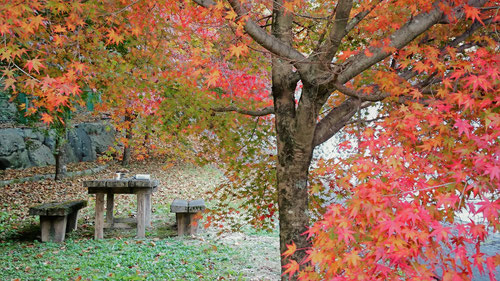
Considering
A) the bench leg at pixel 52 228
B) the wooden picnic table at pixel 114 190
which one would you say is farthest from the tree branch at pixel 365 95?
the bench leg at pixel 52 228

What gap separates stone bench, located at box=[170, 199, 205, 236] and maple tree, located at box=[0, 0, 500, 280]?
1.59m

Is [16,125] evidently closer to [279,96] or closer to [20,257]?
[20,257]

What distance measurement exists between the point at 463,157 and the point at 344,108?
60.1 inches

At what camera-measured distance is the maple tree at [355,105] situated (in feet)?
7.33

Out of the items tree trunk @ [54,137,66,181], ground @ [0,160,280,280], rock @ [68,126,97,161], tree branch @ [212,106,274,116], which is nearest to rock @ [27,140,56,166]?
ground @ [0,160,280,280]

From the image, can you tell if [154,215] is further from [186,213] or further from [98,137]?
[98,137]

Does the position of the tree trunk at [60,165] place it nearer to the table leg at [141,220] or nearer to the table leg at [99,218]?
the table leg at [99,218]

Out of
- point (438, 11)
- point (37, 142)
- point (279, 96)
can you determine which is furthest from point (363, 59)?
point (37, 142)

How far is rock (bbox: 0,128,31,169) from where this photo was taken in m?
11.1

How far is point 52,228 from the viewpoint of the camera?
6242 mm

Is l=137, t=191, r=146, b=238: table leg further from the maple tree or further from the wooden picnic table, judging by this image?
the maple tree

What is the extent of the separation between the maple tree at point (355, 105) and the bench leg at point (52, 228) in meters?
2.24

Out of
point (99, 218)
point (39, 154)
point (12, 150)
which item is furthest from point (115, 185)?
point (39, 154)

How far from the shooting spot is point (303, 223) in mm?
3859
